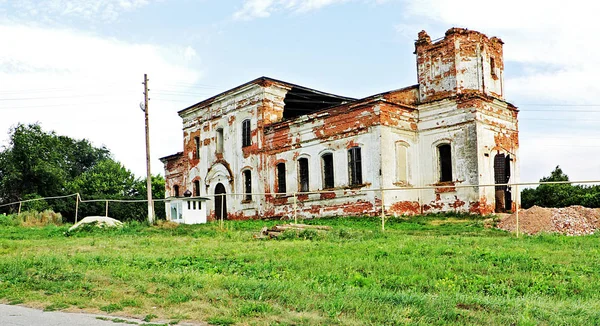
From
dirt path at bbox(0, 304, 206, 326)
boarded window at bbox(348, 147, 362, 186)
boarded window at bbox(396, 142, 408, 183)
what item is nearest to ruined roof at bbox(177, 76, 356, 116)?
boarded window at bbox(348, 147, 362, 186)

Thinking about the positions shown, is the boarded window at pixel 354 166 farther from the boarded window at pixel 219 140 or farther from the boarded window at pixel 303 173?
the boarded window at pixel 219 140

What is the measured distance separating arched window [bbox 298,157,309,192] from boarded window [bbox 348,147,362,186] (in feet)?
11.2

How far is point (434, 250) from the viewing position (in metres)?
13.0

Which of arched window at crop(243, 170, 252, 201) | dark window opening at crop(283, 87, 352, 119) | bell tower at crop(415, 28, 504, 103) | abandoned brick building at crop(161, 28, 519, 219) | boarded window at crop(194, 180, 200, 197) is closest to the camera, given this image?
abandoned brick building at crop(161, 28, 519, 219)

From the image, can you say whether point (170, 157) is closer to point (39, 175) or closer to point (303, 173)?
Answer: point (303, 173)

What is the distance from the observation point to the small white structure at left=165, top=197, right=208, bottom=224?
2759 centimetres

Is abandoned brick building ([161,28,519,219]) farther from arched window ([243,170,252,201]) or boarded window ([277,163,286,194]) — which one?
arched window ([243,170,252,201])

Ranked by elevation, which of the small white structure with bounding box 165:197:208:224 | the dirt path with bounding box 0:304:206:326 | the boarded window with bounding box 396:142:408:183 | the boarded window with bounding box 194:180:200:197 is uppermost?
the boarded window with bounding box 396:142:408:183

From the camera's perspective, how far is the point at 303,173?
30562 mm

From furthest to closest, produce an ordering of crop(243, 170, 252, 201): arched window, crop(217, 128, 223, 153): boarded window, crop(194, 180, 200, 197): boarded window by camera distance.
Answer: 1. crop(194, 180, 200, 197): boarded window
2. crop(217, 128, 223, 153): boarded window
3. crop(243, 170, 252, 201): arched window

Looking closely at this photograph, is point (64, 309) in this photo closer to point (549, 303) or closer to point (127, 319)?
point (127, 319)

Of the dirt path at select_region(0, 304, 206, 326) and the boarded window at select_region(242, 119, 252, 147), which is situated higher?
the boarded window at select_region(242, 119, 252, 147)

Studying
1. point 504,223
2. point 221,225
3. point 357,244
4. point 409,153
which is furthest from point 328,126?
point 357,244

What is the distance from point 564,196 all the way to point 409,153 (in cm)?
1542
